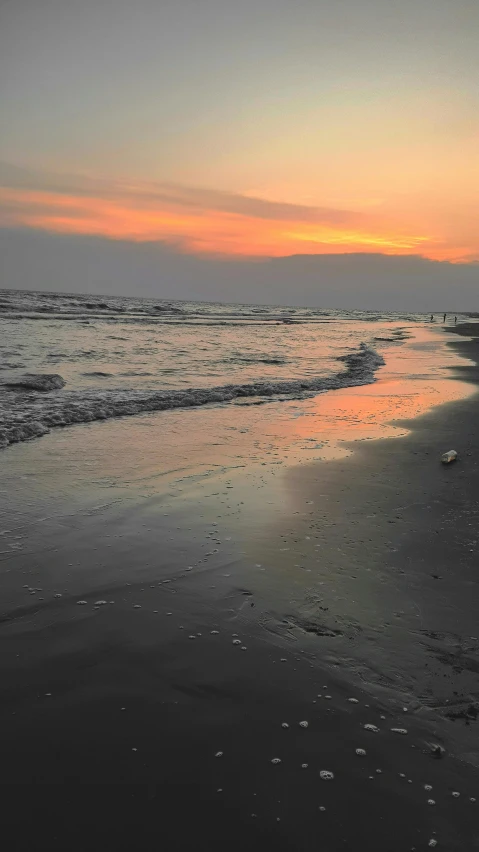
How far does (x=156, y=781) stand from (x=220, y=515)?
3687 millimetres

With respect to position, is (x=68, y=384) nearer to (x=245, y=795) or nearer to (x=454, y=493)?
(x=454, y=493)

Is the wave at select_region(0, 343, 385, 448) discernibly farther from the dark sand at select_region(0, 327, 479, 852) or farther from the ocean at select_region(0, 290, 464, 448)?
the dark sand at select_region(0, 327, 479, 852)

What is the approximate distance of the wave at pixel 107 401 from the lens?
34.8ft

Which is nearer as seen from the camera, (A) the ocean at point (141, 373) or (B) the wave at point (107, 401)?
(B) the wave at point (107, 401)

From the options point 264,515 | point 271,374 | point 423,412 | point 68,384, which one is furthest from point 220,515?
point 271,374

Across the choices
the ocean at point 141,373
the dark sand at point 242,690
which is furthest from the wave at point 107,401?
the dark sand at point 242,690

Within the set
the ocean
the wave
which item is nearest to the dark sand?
the wave

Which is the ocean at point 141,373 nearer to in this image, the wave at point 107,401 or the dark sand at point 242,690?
the wave at point 107,401

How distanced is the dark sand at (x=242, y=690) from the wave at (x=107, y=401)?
17.9 ft

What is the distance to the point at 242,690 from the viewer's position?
3.28 metres

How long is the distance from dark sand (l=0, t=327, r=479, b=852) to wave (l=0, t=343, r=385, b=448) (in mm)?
5443

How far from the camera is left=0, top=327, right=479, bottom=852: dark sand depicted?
2.44m

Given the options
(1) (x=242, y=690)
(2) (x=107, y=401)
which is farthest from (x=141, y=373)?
(1) (x=242, y=690)

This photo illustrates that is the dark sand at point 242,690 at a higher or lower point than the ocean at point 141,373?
lower
